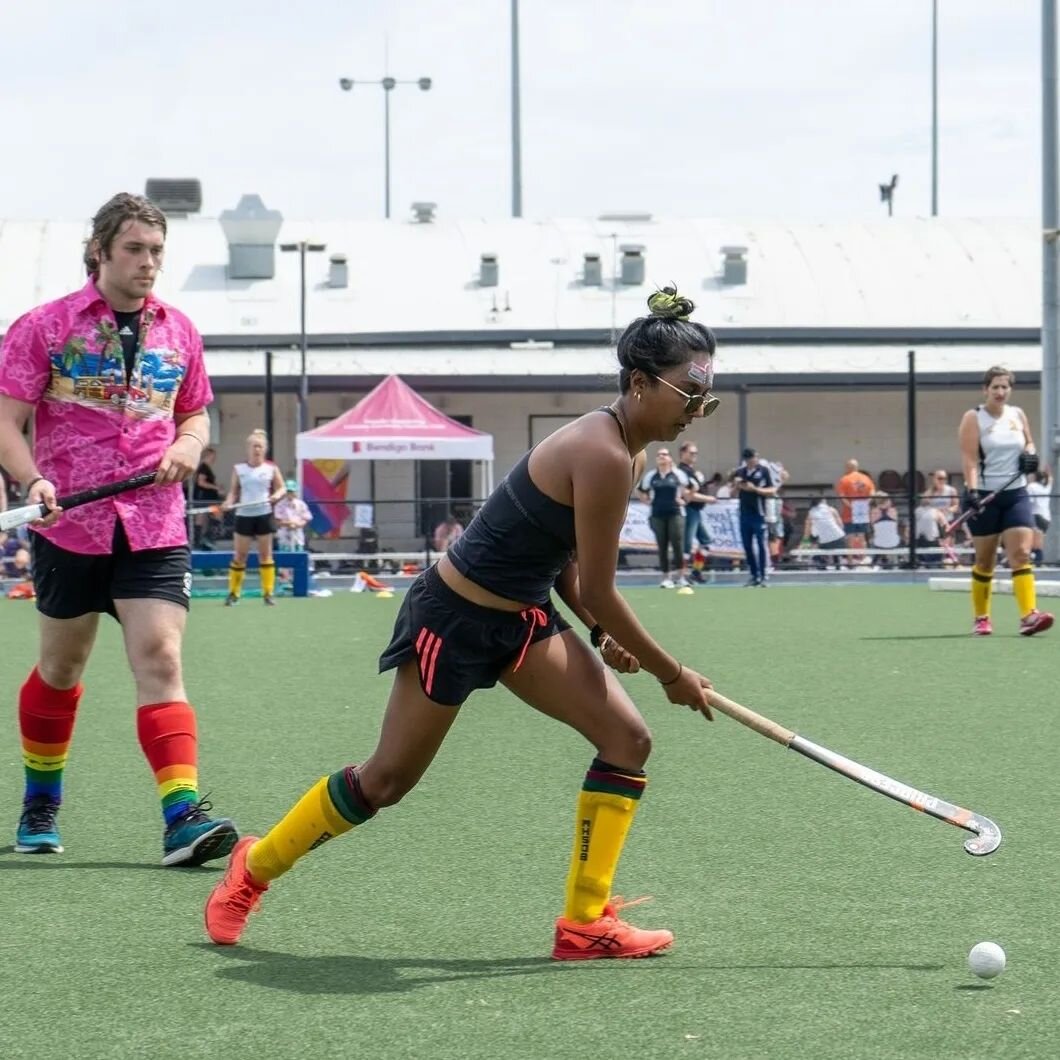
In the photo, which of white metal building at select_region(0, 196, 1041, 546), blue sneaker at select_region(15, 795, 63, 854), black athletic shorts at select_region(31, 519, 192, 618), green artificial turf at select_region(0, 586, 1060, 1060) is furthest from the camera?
white metal building at select_region(0, 196, 1041, 546)

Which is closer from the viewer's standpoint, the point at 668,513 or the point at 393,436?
the point at 668,513

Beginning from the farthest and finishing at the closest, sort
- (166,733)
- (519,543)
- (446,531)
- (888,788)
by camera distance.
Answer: (446,531) → (166,733) → (888,788) → (519,543)

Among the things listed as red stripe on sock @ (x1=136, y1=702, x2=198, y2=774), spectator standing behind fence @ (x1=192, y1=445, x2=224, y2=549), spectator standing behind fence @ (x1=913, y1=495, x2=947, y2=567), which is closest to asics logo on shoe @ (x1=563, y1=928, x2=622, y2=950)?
red stripe on sock @ (x1=136, y1=702, x2=198, y2=774)

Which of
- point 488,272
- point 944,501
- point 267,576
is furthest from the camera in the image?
point 488,272

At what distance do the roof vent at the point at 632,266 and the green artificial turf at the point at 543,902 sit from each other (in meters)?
26.5

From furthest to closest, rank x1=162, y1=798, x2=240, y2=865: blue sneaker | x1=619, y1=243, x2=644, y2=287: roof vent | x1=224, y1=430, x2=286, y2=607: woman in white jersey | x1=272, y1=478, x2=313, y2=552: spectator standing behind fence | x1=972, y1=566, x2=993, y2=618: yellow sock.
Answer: x1=619, y1=243, x2=644, y2=287: roof vent → x1=272, y1=478, x2=313, y2=552: spectator standing behind fence → x1=224, y1=430, x2=286, y2=607: woman in white jersey → x1=972, y1=566, x2=993, y2=618: yellow sock → x1=162, y1=798, x2=240, y2=865: blue sneaker

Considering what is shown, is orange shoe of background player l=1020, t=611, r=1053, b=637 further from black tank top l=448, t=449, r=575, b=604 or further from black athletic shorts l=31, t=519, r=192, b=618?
black tank top l=448, t=449, r=575, b=604

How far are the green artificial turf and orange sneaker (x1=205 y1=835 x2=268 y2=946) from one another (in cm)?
7

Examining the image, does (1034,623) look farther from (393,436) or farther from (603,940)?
(393,436)

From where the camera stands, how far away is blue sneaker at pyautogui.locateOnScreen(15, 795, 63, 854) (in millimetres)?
5883

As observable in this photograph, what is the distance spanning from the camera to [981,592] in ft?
→ 45.5

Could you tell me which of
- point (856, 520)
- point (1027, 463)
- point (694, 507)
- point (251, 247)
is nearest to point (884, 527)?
point (856, 520)

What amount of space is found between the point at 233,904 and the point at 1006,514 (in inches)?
369

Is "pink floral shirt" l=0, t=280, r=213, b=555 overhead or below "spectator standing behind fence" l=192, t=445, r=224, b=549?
overhead
